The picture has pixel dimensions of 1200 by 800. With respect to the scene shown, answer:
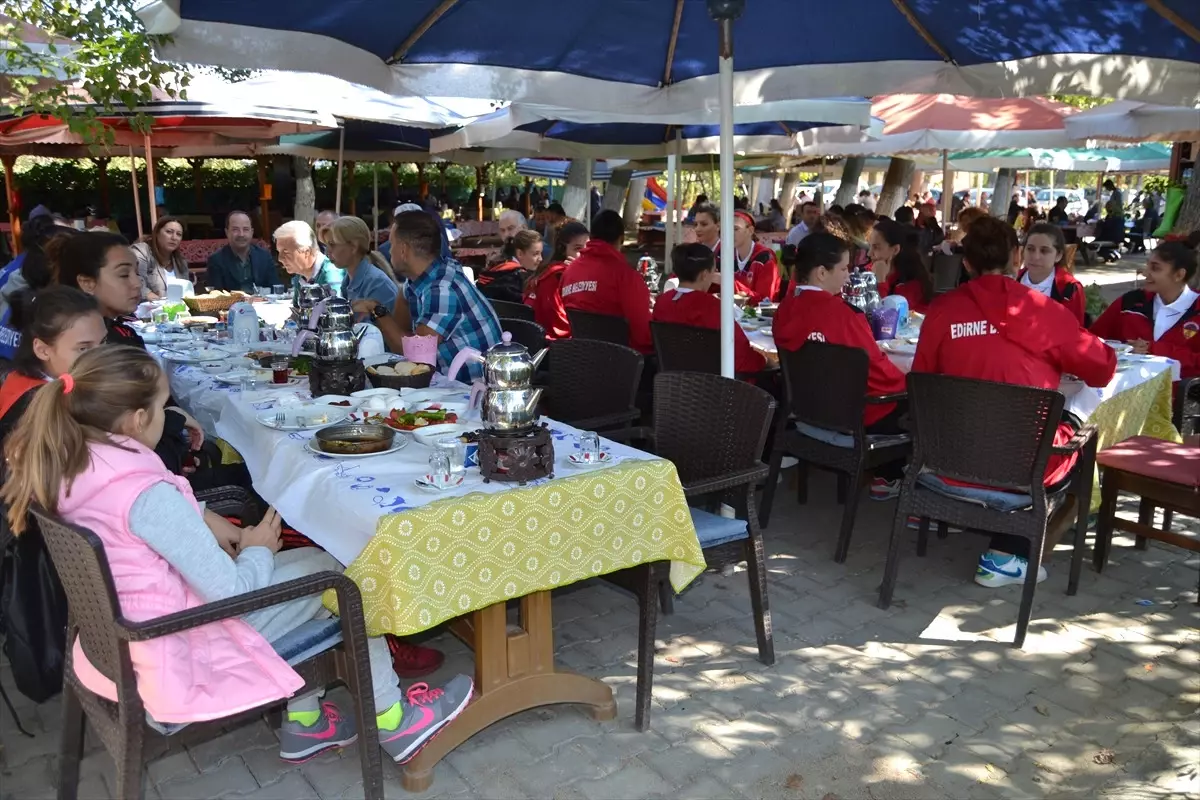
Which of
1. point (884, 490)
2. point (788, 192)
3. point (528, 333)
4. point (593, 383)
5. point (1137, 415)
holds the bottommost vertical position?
point (884, 490)

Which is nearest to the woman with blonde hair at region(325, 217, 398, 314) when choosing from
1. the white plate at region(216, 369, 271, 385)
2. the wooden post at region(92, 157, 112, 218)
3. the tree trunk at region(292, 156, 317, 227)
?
the white plate at region(216, 369, 271, 385)

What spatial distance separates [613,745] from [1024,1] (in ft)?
10.4

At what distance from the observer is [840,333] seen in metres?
4.59

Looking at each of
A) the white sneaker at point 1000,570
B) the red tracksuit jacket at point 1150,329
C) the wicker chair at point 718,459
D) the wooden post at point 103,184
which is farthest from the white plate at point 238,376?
the wooden post at point 103,184

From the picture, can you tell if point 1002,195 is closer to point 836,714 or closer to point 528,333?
point 528,333

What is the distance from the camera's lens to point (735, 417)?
3424 mm

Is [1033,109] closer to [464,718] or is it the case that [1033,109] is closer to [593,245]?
[593,245]

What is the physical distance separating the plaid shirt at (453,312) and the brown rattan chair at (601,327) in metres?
1.24

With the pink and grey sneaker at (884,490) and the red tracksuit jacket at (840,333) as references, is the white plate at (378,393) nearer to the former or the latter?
the red tracksuit jacket at (840,333)

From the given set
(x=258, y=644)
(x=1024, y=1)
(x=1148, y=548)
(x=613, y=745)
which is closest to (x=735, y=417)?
(x=613, y=745)

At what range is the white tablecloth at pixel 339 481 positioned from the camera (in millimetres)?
2574

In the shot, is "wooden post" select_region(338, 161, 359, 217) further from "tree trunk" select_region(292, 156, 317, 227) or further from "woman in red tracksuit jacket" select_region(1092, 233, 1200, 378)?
"woman in red tracksuit jacket" select_region(1092, 233, 1200, 378)

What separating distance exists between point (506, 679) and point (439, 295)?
2.09 m

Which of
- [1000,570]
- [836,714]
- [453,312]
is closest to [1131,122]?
[1000,570]
